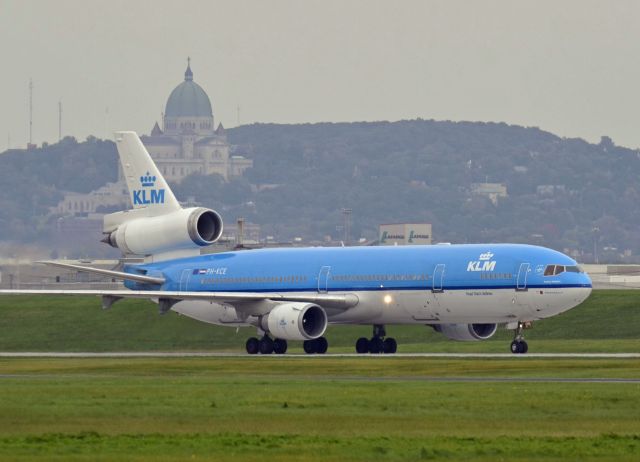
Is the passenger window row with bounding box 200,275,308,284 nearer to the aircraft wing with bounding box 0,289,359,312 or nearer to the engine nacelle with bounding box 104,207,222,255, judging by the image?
the aircraft wing with bounding box 0,289,359,312

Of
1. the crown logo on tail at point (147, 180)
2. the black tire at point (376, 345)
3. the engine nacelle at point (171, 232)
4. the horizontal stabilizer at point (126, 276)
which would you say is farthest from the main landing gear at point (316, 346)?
the crown logo on tail at point (147, 180)

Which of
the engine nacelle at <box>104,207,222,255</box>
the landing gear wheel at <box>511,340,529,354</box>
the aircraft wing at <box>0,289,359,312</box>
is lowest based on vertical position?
the landing gear wheel at <box>511,340,529,354</box>

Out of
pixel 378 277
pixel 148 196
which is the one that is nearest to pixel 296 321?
pixel 378 277

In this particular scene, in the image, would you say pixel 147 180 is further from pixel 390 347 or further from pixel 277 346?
pixel 390 347

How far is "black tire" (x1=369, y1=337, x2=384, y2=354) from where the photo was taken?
7669 cm

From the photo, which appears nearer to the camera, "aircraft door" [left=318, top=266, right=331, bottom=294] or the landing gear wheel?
the landing gear wheel

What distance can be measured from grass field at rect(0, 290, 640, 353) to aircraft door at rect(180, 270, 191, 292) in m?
6.06

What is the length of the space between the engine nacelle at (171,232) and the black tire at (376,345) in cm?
1004

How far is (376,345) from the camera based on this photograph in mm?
76875

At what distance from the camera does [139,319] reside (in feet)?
329
